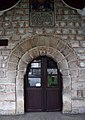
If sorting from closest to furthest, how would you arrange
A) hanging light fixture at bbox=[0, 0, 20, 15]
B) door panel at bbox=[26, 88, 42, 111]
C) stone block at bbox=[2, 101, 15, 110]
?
hanging light fixture at bbox=[0, 0, 20, 15] < stone block at bbox=[2, 101, 15, 110] < door panel at bbox=[26, 88, 42, 111]

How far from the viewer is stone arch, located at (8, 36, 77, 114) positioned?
16.8ft

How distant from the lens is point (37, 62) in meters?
5.41

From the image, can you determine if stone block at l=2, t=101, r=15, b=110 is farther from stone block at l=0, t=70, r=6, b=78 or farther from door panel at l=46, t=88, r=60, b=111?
door panel at l=46, t=88, r=60, b=111

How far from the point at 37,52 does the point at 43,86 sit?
92 cm

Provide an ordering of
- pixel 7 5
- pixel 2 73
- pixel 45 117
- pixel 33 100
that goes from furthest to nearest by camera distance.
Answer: pixel 33 100
pixel 2 73
pixel 7 5
pixel 45 117

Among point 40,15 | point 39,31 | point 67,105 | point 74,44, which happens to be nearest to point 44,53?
point 39,31

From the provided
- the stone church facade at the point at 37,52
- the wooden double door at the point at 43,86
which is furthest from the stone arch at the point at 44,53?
the wooden double door at the point at 43,86

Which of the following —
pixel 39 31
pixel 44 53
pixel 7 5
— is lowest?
pixel 44 53

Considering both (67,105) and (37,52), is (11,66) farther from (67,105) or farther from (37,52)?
(67,105)

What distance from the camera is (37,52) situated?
5.17 m

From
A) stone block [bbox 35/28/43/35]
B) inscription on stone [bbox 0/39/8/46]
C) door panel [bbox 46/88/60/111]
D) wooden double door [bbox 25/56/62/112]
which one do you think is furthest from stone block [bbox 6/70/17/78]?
stone block [bbox 35/28/43/35]

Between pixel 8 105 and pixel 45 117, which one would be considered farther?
pixel 8 105

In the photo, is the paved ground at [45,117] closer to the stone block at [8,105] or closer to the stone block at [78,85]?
the stone block at [8,105]

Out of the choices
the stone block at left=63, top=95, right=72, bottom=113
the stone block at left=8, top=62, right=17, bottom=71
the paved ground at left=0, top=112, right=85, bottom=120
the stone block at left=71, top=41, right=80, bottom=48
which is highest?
the stone block at left=71, top=41, right=80, bottom=48
